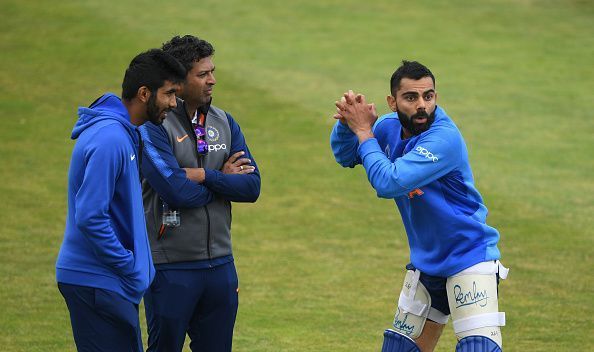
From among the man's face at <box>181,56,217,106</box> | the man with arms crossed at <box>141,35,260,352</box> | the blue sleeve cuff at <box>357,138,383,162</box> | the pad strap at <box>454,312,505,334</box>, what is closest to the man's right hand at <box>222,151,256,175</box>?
the man with arms crossed at <box>141,35,260,352</box>

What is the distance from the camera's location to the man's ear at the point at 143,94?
242 inches

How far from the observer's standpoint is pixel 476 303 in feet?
22.9

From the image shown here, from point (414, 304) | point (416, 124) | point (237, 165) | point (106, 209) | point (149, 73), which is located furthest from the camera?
point (237, 165)

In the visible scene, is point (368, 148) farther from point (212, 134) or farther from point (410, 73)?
point (212, 134)

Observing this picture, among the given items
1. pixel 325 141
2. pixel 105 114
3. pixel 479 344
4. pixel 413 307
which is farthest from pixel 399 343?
pixel 325 141

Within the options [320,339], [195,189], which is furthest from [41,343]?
[195,189]

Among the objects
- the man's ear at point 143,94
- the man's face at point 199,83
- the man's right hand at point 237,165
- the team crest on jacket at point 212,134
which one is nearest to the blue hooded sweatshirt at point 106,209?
the man's ear at point 143,94

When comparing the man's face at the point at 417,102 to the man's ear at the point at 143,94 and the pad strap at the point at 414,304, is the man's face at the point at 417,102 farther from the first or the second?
the man's ear at the point at 143,94

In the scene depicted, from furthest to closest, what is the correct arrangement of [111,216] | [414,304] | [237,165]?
[237,165]
[414,304]
[111,216]

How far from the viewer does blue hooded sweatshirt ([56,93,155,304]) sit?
5.77 meters

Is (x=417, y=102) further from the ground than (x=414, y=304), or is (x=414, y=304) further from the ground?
(x=417, y=102)

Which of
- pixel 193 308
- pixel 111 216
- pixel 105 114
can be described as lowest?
pixel 193 308

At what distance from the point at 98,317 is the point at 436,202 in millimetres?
2262

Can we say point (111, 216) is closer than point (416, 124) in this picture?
Yes
